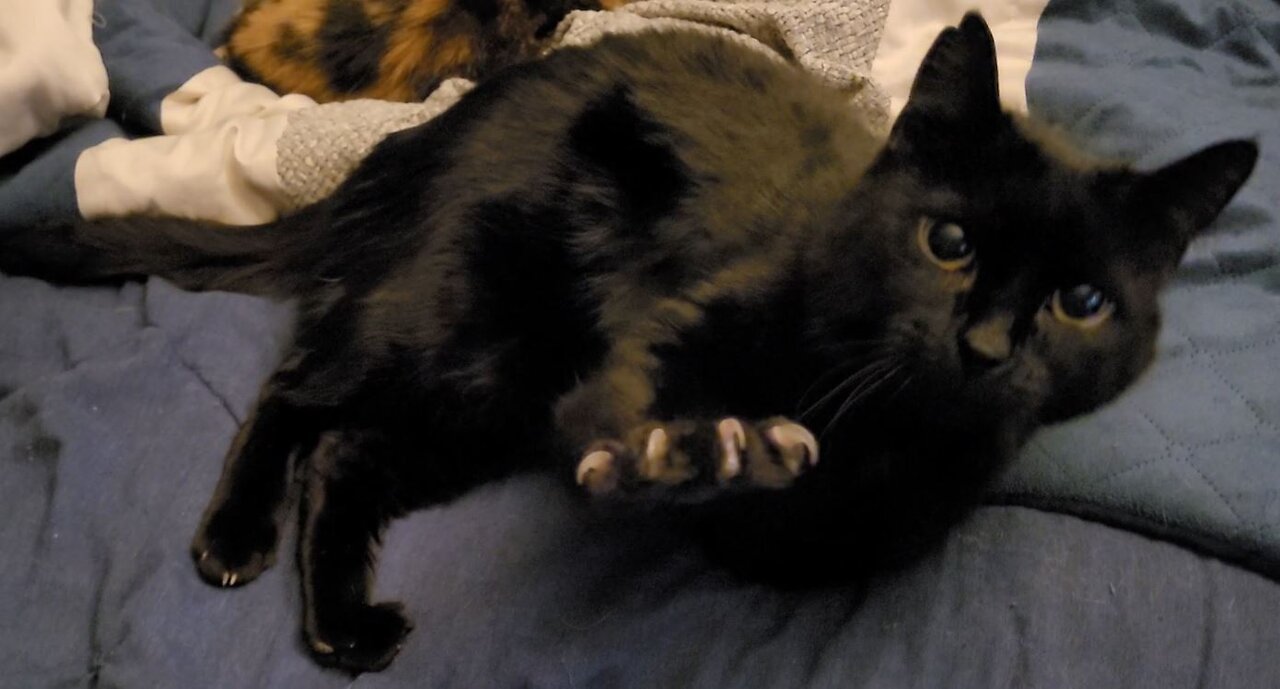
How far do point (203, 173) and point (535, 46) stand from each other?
1.59 feet

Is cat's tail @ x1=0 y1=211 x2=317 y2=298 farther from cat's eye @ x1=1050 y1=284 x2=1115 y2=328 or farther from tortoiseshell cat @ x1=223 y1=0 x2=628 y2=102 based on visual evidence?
cat's eye @ x1=1050 y1=284 x2=1115 y2=328

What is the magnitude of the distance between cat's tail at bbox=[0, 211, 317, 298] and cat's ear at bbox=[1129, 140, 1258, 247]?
34.8 inches

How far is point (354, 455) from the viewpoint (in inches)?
39.5

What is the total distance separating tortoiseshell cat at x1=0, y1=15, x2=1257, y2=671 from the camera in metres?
0.80

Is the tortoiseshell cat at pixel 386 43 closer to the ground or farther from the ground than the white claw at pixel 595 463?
closer to the ground

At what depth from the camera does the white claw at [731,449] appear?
0.70 metres

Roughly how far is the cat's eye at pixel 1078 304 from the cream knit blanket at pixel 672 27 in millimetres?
524

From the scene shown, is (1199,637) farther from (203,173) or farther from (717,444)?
(203,173)

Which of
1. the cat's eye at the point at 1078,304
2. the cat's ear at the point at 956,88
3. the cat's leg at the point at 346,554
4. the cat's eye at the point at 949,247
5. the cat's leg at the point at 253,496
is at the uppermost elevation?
the cat's ear at the point at 956,88

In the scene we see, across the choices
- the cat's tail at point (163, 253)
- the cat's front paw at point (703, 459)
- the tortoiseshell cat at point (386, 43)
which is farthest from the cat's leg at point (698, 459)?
the tortoiseshell cat at point (386, 43)

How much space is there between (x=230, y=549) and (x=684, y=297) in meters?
0.48

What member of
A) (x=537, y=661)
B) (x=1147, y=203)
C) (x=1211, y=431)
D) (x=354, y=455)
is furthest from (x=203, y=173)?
(x=1211, y=431)

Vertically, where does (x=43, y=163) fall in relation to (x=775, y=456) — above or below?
below

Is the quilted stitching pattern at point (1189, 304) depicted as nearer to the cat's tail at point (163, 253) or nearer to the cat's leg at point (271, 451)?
the cat's leg at point (271, 451)
